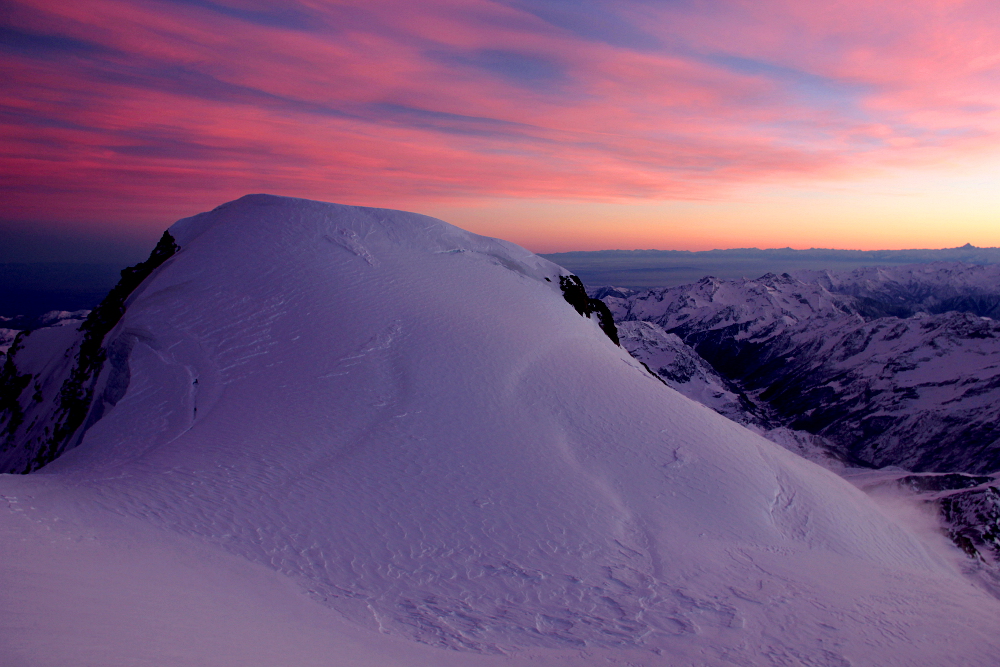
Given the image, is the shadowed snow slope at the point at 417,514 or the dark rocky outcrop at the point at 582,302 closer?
the shadowed snow slope at the point at 417,514

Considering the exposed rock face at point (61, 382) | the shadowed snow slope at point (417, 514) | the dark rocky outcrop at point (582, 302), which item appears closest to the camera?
the shadowed snow slope at point (417, 514)

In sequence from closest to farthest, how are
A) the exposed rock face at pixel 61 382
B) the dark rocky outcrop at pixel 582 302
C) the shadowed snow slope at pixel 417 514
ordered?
the shadowed snow slope at pixel 417 514, the exposed rock face at pixel 61 382, the dark rocky outcrop at pixel 582 302

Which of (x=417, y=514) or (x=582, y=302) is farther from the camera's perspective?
(x=582, y=302)

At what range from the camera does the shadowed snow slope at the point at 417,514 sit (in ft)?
37.8

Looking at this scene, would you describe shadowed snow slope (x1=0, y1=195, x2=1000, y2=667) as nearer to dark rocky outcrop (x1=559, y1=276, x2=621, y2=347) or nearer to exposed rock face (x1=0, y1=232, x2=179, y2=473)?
exposed rock face (x1=0, y1=232, x2=179, y2=473)

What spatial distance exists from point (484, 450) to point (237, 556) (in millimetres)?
8855

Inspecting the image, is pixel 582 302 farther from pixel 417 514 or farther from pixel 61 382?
pixel 61 382

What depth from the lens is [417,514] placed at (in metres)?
16.6

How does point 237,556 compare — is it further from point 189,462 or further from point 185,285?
point 185,285

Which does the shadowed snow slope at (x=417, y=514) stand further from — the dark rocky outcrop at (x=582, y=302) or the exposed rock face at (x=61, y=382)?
the dark rocky outcrop at (x=582, y=302)

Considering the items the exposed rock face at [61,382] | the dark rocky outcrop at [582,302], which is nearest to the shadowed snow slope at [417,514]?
the exposed rock face at [61,382]

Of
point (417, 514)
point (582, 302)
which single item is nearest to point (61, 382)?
point (417, 514)

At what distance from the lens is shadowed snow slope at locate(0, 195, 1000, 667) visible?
11.5m

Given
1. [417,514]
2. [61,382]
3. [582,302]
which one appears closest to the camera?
[417,514]
